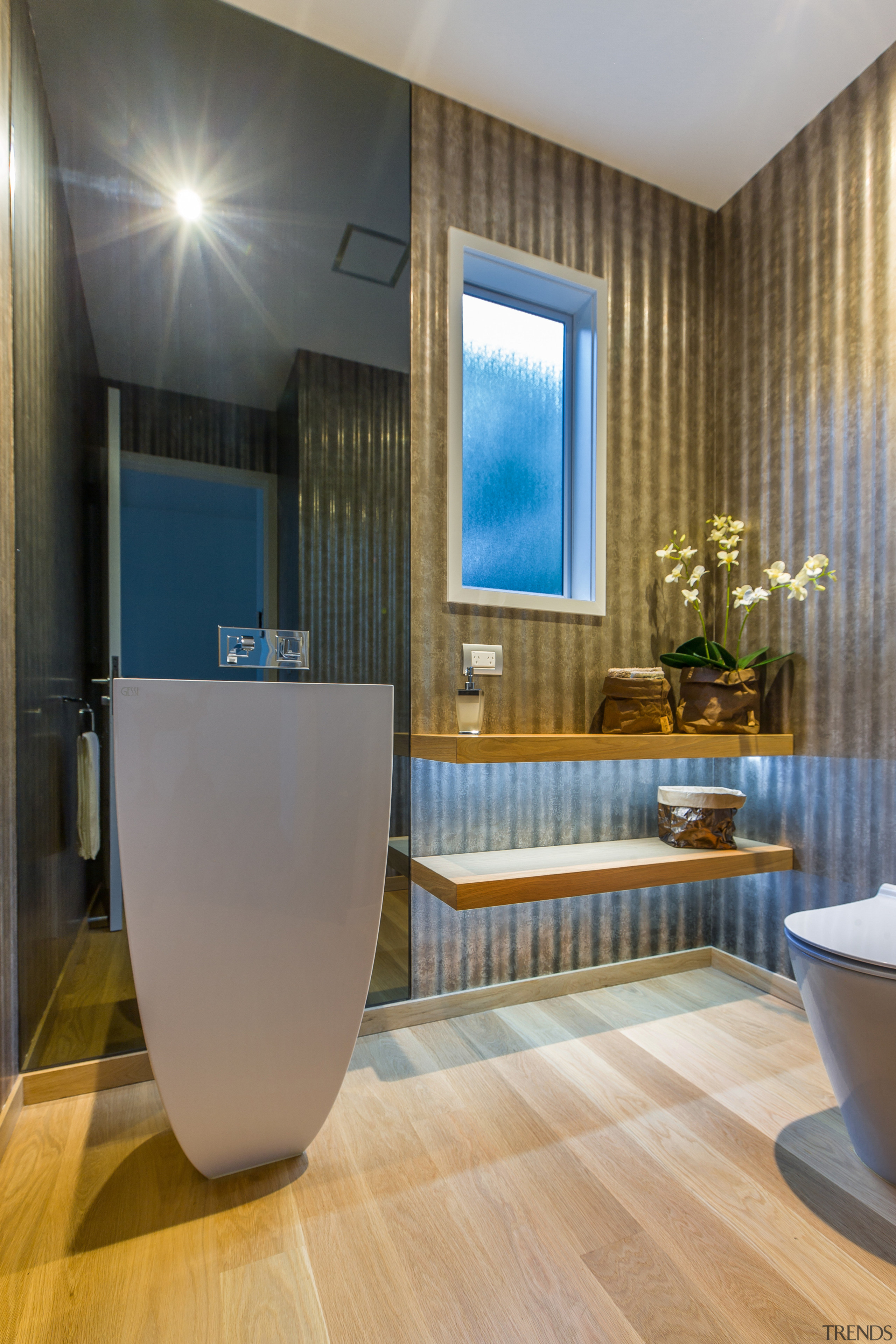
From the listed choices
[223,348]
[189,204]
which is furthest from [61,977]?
[189,204]

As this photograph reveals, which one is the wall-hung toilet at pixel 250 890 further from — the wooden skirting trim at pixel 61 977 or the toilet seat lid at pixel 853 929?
the toilet seat lid at pixel 853 929

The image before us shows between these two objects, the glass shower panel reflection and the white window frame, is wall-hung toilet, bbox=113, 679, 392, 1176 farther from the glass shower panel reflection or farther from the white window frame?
the white window frame

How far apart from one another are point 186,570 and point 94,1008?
102cm

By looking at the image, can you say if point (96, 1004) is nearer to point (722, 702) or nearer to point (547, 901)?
point (547, 901)

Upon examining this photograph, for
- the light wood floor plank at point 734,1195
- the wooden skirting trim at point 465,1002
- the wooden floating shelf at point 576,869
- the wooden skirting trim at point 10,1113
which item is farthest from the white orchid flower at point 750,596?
the wooden skirting trim at point 10,1113

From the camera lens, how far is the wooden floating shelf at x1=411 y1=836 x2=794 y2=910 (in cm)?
159

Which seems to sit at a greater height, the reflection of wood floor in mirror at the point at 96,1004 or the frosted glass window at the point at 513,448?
the frosted glass window at the point at 513,448

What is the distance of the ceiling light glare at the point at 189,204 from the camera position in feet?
5.37

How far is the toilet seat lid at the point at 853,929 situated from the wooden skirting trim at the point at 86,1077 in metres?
1.42

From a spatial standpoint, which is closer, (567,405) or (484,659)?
(484,659)

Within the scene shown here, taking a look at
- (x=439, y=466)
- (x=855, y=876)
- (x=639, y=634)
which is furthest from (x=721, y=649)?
(x=439, y=466)

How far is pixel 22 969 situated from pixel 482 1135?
1.01 metres

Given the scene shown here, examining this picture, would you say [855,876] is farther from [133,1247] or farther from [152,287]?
[152,287]

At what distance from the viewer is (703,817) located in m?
1.99
